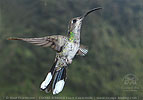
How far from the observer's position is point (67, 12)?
238cm

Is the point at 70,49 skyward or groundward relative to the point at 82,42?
groundward

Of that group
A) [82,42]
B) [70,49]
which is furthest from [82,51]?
[82,42]

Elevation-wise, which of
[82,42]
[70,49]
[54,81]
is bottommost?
[54,81]

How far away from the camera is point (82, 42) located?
7.72 ft

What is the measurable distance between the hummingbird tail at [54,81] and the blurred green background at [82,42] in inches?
59.5

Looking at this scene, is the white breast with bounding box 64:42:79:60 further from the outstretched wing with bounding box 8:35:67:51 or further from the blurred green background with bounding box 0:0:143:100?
the blurred green background with bounding box 0:0:143:100

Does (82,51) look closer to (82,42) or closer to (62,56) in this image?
(62,56)

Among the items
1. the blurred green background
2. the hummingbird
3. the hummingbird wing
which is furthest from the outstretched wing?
the blurred green background

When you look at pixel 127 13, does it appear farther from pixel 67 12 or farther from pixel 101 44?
pixel 67 12

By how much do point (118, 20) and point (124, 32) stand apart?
19 centimetres

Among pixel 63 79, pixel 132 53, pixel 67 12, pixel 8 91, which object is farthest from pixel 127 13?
pixel 63 79

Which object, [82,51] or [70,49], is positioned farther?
[82,51]

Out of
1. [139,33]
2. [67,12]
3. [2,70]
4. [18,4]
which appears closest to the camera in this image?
[18,4]

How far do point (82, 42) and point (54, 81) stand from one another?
177 cm
